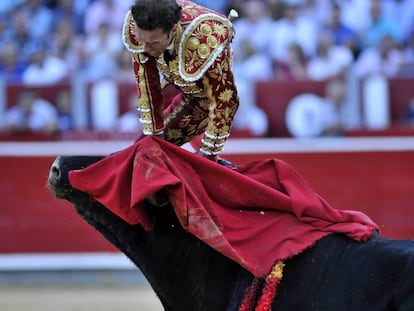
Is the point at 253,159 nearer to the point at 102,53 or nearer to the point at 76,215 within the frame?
the point at 76,215

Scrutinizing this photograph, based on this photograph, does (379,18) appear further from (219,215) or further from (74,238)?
(219,215)

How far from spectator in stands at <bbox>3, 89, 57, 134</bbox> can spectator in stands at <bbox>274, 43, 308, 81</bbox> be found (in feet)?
6.04

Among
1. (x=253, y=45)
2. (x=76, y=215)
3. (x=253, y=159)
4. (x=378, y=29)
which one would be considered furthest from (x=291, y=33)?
(x=76, y=215)

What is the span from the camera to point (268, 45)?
8.36 meters

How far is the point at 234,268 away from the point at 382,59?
4.90m

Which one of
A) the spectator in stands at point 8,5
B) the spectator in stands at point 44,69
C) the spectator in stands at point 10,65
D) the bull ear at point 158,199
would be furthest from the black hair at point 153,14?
the spectator in stands at point 8,5

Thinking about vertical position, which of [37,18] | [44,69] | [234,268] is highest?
[37,18]

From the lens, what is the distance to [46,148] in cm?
767

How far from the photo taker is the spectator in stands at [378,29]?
8234 mm

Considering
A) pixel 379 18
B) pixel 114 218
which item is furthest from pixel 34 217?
pixel 114 218

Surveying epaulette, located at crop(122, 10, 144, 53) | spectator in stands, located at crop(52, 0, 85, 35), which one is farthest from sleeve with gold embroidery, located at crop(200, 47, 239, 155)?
spectator in stands, located at crop(52, 0, 85, 35)

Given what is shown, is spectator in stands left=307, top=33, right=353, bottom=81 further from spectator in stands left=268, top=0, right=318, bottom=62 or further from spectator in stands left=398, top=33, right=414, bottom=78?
spectator in stands left=398, top=33, right=414, bottom=78

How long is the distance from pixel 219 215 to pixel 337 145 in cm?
421

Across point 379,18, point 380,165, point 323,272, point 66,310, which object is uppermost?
point 379,18
